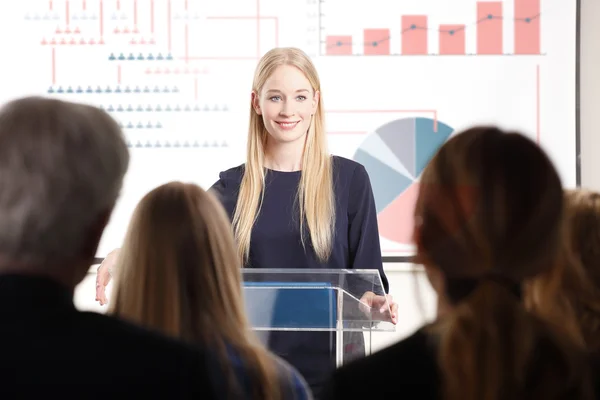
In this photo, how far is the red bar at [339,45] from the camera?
444 centimetres

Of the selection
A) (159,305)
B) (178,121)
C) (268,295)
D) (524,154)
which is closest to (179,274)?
(159,305)

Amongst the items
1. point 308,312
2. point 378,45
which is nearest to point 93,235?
point 308,312

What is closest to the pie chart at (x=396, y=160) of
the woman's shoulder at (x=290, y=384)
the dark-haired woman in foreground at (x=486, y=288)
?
the woman's shoulder at (x=290, y=384)

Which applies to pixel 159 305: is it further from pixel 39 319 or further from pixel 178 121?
pixel 178 121

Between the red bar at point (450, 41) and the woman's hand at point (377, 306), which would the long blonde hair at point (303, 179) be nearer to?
the woman's hand at point (377, 306)

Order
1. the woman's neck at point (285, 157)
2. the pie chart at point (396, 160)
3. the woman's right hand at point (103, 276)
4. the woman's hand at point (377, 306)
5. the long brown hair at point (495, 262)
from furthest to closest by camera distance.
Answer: the pie chart at point (396, 160) → the woman's neck at point (285, 157) → the woman's right hand at point (103, 276) → the woman's hand at point (377, 306) → the long brown hair at point (495, 262)

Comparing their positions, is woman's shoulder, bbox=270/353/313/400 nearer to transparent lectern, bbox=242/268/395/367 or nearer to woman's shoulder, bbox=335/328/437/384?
woman's shoulder, bbox=335/328/437/384

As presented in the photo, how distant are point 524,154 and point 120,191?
0.55 metres

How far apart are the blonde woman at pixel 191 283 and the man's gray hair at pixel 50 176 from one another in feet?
0.76

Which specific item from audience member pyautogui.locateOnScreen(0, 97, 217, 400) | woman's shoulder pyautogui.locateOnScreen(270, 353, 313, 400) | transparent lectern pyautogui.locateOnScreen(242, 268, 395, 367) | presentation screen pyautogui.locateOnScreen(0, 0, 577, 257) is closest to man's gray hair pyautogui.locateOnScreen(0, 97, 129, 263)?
audience member pyautogui.locateOnScreen(0, 97, 217, 400)

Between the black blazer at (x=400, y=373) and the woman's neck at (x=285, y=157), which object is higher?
the woman's neck at (x=285, y=157)

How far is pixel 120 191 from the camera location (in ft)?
3.92

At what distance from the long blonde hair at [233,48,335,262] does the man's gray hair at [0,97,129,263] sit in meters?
1.80

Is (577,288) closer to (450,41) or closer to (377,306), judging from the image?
(377,306)
